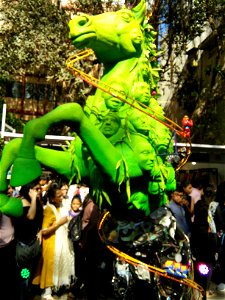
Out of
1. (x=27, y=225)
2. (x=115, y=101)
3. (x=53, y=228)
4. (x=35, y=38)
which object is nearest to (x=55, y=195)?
→ (x=53, y=228)

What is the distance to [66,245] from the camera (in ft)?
21.7

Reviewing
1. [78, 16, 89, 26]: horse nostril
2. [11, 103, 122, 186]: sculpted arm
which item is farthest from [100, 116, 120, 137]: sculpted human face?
[78, 16, 89, 26]: horse nostril

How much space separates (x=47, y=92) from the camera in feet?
66.6

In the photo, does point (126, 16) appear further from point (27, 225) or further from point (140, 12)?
point (27, 225)

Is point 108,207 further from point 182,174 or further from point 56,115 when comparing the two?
point 182,174

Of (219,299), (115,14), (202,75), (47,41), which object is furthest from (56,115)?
(202,75)

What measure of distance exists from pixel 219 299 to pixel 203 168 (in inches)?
296

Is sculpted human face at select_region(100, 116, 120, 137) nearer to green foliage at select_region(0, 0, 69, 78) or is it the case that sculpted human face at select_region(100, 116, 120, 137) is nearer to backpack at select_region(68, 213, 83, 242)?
backpack at select_region(68, 213, 83, 242)

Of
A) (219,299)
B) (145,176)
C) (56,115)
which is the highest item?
(56,115)

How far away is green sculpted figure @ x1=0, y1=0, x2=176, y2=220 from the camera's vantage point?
10.6ft

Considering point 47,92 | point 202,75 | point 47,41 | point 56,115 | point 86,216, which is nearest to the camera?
point 56,115

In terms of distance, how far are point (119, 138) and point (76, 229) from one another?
2974 mm

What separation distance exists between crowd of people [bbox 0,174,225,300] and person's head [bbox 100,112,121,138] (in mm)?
1506

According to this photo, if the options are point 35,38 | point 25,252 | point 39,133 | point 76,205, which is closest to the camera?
point 39,133
